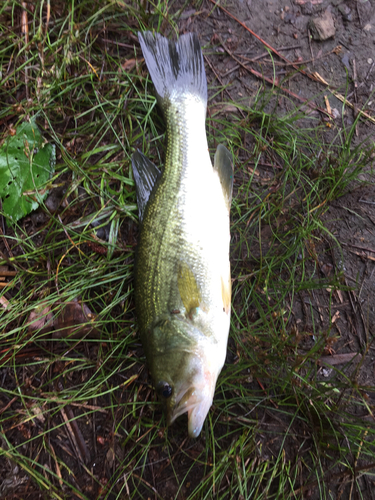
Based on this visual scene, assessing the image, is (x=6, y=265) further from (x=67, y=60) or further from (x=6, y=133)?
(x=67, y=60)

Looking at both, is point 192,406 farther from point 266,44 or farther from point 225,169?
point 266,44

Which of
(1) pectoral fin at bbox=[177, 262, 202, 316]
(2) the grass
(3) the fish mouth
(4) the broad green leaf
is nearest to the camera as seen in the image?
(3) the fish mouth

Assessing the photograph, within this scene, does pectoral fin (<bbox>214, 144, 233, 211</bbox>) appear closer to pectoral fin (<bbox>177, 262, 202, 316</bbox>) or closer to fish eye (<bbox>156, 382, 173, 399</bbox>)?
pectoral fin (<bbox>177, 262, 202, 316</bbox>)

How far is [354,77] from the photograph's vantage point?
284 centimetres

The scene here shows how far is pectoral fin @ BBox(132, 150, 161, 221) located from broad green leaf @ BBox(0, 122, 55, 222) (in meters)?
0.78

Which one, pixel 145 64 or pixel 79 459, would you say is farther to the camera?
pixel 145 64

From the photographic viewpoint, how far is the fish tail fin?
2521 mm

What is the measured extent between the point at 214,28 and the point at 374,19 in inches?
58.3

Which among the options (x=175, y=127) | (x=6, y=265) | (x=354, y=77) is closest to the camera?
(x=175, y=127)

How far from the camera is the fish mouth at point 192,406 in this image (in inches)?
78.5

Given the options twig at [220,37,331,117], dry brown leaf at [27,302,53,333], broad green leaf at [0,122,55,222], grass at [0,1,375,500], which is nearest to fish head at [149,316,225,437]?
grass at [0,1,375,500]

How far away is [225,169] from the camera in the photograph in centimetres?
246

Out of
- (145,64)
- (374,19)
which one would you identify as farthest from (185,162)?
(374,19)

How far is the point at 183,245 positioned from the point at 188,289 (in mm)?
310
